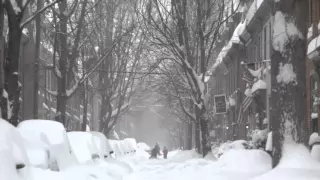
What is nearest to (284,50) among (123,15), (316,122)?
(316,122)

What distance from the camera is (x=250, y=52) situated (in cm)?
3747

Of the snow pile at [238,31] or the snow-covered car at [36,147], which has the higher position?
the snow pile at [238,31]

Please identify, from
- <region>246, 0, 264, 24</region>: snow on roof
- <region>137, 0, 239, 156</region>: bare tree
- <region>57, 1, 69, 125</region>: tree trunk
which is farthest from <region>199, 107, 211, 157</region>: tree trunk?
<region>246, 0, 264, 24</region>: snow on roof

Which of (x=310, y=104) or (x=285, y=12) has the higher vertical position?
(x=285, y=12)

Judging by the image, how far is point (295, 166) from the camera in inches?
380

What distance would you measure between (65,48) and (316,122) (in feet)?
32.9

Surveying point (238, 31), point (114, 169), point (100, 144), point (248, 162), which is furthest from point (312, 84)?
point (238, 31)

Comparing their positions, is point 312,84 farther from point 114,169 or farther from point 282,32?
point 282,32

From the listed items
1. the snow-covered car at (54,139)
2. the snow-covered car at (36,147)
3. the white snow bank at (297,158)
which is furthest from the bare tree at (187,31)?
the snow-covered car at (36,147)

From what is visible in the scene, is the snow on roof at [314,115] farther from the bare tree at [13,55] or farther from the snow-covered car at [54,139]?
the snow-covered car at [54,139]

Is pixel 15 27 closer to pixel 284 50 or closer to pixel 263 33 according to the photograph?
pixel 284 50

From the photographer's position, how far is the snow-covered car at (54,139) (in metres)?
10.0

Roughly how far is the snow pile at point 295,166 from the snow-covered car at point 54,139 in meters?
3.47

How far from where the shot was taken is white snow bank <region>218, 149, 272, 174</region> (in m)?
11.8
